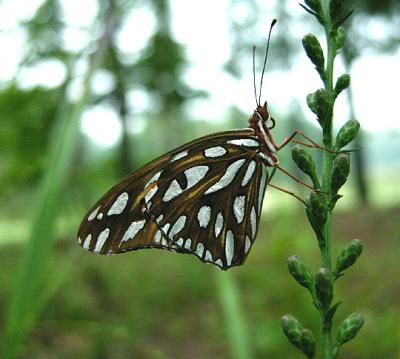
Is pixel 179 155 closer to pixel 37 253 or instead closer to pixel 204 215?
pixel 204 215

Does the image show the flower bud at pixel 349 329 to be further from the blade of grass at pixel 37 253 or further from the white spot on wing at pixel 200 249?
the white spot on wing at pixel 200 249

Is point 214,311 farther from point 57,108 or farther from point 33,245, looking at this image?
point 33,245

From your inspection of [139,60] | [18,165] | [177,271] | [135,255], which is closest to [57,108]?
[18,165]

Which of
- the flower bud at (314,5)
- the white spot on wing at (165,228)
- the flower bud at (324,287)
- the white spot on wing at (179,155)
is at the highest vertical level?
the white spot on wing at (179,155)

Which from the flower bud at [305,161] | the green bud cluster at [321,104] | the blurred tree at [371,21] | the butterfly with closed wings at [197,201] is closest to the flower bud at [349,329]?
the flower bud at [305,161]

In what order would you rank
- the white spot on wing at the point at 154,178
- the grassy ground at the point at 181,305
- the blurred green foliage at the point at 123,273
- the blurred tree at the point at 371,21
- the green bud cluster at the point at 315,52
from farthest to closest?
1. the blurred tree at the point at 371,21
2. the grassy ground at the point at 181,305
3. the blurred green foliage at the point at 123,273
4. the white spot on wing at the point at 154,178
5. the green bud cluster at the point at 315,52

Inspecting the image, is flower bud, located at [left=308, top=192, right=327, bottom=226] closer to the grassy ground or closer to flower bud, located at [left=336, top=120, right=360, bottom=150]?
flower bud, located at [left=336, top=120, right=360, bottom=150]
